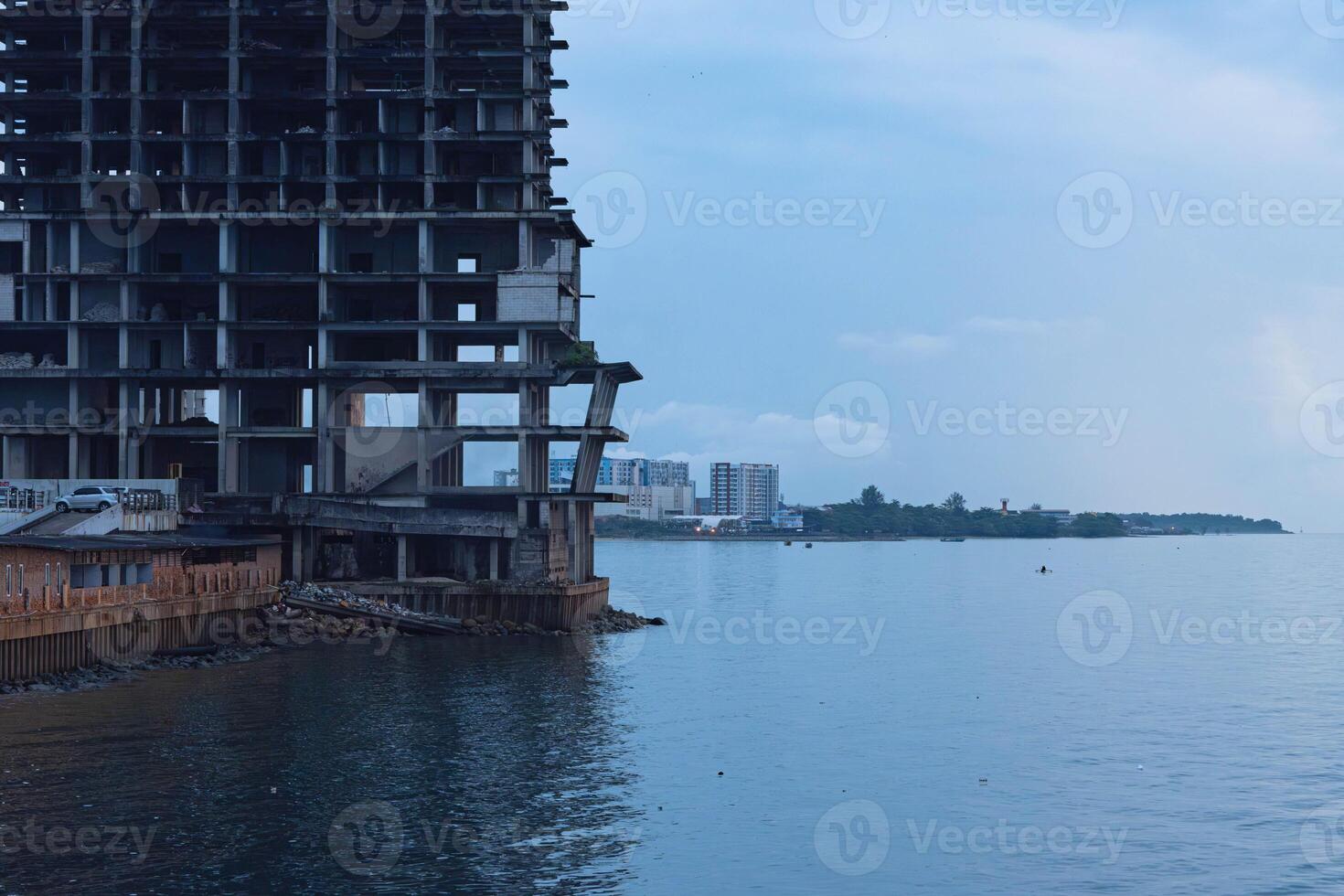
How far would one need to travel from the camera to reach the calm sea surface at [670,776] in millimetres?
36531

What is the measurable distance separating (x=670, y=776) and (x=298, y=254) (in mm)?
65003

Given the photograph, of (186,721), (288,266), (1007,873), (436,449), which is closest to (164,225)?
(288,266)

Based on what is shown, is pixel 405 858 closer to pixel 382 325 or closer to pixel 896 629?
pixel 382 325

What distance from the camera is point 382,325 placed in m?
97.5
